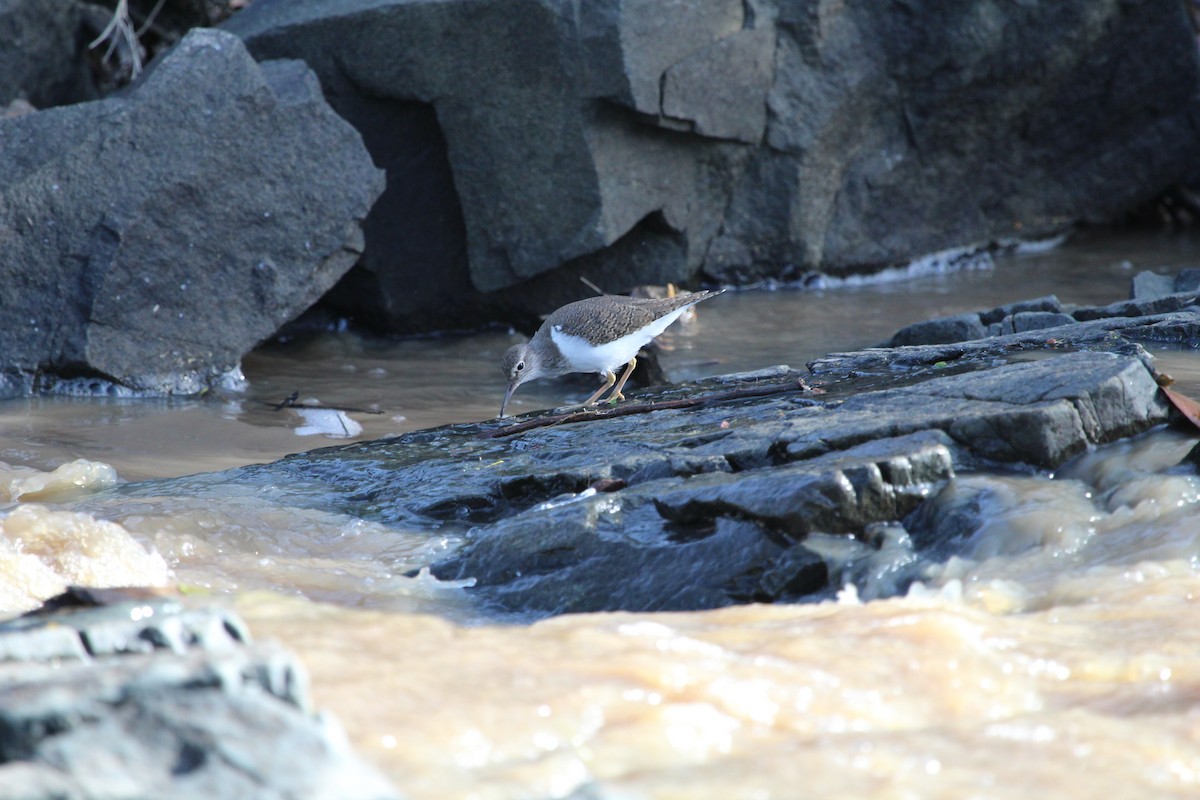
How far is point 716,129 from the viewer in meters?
9.21

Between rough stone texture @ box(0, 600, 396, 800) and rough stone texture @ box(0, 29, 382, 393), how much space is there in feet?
18.0

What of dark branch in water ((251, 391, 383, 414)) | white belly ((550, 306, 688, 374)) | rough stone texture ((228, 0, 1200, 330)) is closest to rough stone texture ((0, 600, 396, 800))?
white belly ((550, 306, 688, 374))

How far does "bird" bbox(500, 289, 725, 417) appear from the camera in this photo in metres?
6.37

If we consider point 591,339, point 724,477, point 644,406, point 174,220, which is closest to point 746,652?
point 724,477

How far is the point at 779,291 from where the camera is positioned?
1015 centimetres

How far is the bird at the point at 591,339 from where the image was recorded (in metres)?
6.37

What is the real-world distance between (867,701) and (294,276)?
5.87m

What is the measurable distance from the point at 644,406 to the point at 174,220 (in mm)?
3603

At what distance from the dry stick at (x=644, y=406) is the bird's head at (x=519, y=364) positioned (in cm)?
121

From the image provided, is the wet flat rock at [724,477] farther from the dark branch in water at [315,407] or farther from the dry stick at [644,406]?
the dark branch in water at [315,407]

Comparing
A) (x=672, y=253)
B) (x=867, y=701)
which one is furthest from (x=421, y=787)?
(x=672, y=253)

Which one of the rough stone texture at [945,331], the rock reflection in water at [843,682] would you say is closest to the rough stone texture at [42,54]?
the rough stone texture at [945,331]

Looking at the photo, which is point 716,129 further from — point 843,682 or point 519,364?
point 843,682

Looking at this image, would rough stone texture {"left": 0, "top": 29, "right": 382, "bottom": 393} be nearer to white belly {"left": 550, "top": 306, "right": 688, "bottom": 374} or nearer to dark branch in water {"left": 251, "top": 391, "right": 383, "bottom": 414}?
dark branch in water {"left": 251, "top": 391, "right": 383, "bottom": 414}
